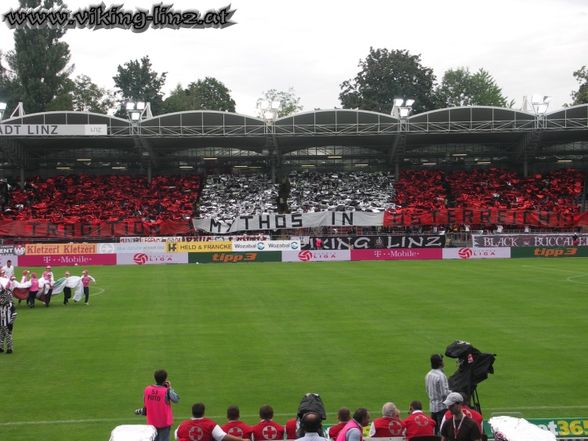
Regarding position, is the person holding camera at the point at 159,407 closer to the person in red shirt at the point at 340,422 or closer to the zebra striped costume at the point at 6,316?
the person in red shirt at the point at 340,422

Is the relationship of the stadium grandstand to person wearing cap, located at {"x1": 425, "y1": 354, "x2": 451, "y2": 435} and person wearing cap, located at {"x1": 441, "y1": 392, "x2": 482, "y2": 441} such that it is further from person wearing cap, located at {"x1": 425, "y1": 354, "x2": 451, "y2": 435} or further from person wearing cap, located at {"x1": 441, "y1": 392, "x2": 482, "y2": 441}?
person wearing cap, located at {"x1": 441, "y1": 392, "x2": 482, "y2": 441}

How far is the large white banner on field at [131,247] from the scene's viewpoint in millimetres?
53312

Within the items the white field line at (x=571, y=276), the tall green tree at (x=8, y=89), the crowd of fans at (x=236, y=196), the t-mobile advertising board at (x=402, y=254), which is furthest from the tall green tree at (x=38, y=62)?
the white field line at (x=571, y=276)

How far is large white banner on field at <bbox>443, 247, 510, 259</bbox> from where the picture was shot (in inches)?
2160

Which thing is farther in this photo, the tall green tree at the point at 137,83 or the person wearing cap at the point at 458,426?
the tall green tree at the point at 137,83

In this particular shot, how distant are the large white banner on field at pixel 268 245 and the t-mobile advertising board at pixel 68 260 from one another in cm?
938

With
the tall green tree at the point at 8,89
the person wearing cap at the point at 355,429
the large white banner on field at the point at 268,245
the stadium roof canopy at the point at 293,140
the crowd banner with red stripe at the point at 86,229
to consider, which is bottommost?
the person wearing cap at the point at 355,429

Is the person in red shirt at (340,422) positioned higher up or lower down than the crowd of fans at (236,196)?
lower down

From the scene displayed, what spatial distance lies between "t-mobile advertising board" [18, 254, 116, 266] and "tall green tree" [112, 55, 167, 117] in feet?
242

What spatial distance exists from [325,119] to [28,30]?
38.3 m

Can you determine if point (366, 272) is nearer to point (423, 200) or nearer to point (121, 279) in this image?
point (121, 279)

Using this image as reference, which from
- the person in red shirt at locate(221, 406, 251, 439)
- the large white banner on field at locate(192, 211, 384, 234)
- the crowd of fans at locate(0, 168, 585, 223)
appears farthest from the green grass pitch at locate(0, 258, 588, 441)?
the crowd of fans at locate(0, 168, 585, 223)

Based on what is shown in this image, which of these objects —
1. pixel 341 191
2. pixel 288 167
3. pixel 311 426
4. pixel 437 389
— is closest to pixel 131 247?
pixel 341 191

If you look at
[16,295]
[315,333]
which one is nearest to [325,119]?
[16,295]
